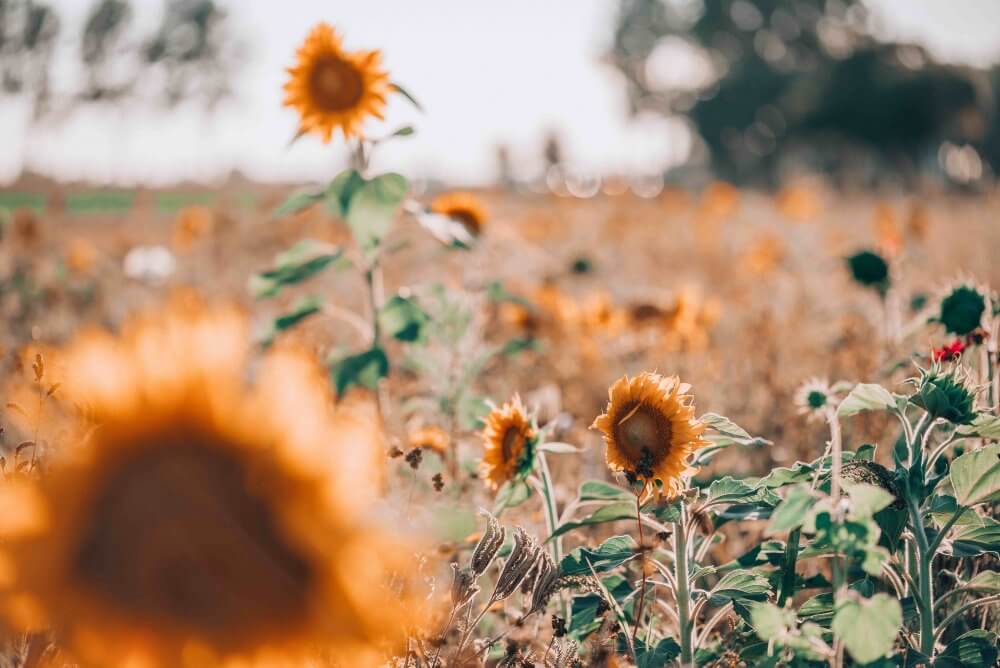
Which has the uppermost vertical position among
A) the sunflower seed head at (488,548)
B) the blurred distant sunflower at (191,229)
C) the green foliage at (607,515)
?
the green foliage at (607,515)

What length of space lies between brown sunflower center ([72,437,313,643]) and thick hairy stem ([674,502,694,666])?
0.75 m

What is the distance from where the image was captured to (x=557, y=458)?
2.28 metres

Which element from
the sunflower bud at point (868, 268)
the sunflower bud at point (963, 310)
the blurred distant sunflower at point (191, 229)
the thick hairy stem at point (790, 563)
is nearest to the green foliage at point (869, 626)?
the thick hairy stem at point (790, 563)

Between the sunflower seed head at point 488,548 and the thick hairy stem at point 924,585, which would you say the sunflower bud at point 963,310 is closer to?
the thick hairy stem at point 924,585

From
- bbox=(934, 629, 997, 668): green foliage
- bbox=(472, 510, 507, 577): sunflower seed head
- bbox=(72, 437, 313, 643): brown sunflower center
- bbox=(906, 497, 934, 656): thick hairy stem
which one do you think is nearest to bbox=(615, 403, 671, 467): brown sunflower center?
bbox=(472, 510, 507, 577): sunflower seed head

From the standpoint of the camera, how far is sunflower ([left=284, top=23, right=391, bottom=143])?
A: 1.99 m

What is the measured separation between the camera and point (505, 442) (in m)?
1.41

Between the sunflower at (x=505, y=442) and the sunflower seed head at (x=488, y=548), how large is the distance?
0.65ft

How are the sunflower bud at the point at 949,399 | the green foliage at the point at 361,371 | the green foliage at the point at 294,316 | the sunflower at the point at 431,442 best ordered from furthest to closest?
the green foliage at the point at 294,316
the green foliage at the point at 361,371
the sunflower at the point at 431,442
the sunflower bud at the point at 949,399

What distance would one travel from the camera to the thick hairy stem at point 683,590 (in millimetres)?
1171

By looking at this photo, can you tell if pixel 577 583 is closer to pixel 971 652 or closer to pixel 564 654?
pixel 564 654

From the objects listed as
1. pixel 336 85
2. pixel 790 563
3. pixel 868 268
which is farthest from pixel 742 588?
pixel 868 268

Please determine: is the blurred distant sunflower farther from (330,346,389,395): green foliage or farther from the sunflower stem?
the sunflower stem

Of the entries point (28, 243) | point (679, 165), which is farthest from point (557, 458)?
point (679, 165)
